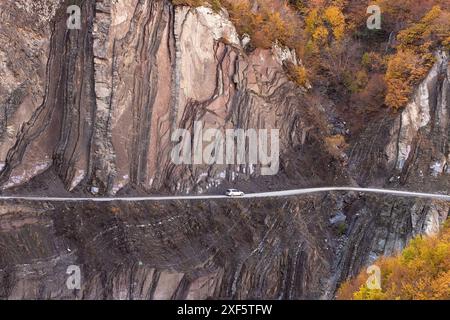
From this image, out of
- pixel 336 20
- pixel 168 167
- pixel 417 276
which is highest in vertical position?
pixel 336 20

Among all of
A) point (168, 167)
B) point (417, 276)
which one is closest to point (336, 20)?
point (168, 167)

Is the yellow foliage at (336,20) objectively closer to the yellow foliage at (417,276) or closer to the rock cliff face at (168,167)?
the rock cliff face at (168,167)

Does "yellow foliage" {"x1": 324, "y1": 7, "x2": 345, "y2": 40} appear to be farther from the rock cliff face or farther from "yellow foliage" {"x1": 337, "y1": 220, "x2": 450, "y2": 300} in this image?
"yellow foliage" {"x1": 337, "y1": 220, "x2": 450, "y2": 300}

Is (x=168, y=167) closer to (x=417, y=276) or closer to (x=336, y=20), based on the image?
(x=417, y=276)

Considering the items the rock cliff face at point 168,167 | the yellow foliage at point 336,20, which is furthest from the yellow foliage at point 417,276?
the yellow foliage at point 336,20

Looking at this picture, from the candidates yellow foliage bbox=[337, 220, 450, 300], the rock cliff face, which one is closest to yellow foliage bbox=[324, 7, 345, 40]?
the rock cliff face
